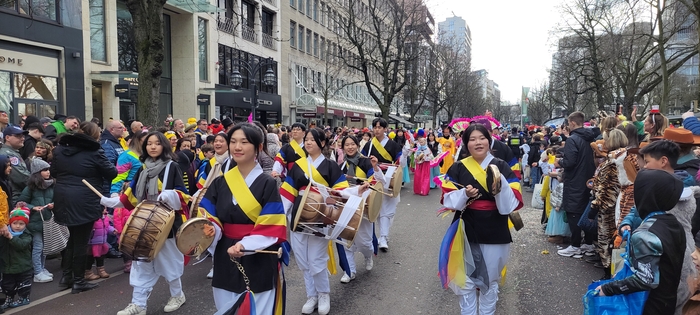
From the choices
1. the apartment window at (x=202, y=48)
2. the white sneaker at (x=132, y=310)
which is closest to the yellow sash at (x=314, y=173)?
the white sneaker at (x=132, y=310)

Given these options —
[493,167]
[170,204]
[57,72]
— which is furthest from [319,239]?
[57,72]

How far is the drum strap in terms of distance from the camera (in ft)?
12.7

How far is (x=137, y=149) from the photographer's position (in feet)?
17.4

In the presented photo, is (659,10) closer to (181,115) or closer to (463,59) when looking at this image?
(181,115)

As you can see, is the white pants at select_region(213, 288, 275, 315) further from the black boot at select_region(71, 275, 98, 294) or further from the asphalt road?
the black boot at select_region(71, 275, 98, 294)

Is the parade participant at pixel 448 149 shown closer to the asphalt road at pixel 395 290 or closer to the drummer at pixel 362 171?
the asphalt road at pixel 395 290

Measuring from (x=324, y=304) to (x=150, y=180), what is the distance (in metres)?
2.22

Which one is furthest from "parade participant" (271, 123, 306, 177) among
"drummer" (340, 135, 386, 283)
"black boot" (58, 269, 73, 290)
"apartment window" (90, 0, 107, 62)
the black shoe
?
"apartment window" (90, 0, 107, 62)

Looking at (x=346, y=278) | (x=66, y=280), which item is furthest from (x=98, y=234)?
(x=346, y=278)

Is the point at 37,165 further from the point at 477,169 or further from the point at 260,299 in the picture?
the point at 477,169

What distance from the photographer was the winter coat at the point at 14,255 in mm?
4758

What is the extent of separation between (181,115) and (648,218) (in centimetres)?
2211

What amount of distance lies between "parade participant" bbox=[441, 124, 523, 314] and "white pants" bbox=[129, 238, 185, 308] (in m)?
2.72

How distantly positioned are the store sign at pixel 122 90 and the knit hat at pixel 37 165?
11.4 metres
